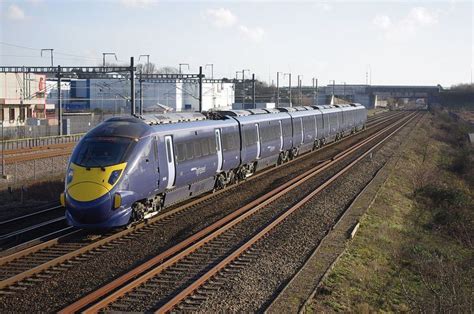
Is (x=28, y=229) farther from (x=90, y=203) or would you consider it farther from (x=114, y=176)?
(x=114, y=176)

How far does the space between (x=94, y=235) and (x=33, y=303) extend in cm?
519

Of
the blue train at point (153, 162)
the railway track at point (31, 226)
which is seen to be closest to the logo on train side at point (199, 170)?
the blue train at point (153, 162)

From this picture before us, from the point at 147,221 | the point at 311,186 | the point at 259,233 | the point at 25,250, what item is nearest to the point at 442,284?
the point at 259,233

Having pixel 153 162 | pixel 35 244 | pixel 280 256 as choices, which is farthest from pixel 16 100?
pixel 280 256

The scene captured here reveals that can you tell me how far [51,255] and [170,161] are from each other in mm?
5220

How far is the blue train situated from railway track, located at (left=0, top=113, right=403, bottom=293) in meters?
0.41

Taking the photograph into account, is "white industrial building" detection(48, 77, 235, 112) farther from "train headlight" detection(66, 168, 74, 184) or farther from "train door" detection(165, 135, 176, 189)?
"train headlight" detection(66, 168, 74, 184)

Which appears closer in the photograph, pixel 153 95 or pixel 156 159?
pixel 156 159

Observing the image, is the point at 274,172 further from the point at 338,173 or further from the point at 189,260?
the point at 189,260

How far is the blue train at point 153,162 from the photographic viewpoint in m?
15.1

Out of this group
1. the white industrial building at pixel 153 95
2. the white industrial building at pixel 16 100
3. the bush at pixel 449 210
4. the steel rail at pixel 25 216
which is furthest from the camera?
the white industrial building at pixel 153 95

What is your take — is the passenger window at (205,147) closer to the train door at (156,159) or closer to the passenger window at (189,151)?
the passenger window at (189,151)

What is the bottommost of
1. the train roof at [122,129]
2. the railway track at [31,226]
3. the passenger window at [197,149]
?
the railway track at [31,226]

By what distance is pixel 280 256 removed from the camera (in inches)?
563
